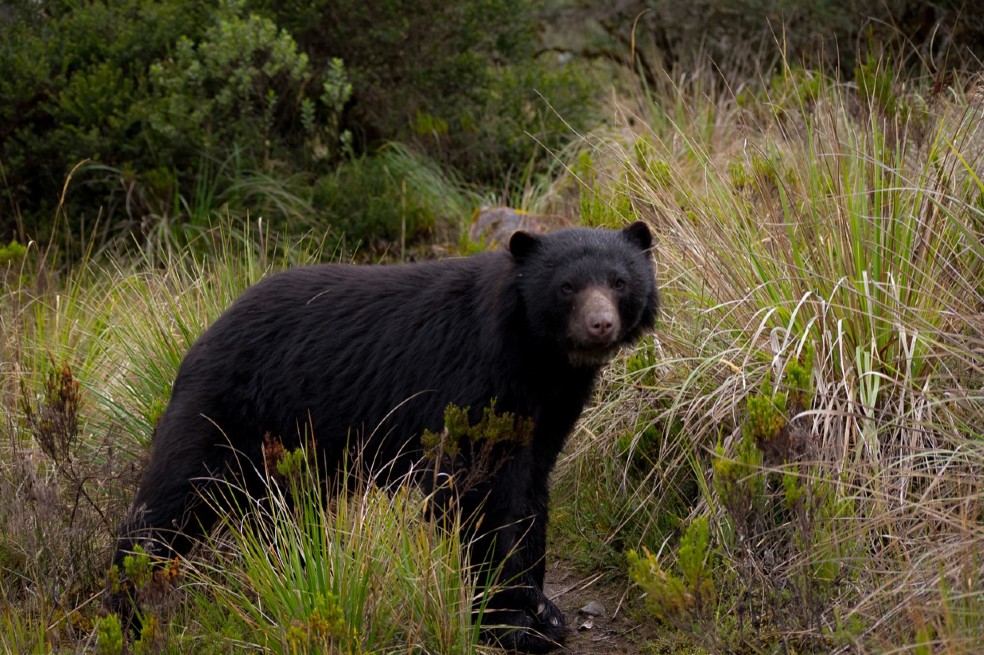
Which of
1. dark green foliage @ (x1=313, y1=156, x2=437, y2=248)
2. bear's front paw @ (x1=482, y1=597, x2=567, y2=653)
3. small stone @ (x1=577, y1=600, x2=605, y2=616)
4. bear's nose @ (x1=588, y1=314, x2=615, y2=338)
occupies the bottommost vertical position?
small stone @ (x1=577, y1=600, x2=605, y2=616)

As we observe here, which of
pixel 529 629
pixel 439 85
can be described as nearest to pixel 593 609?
pixel 529 629

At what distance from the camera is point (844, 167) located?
5.48m

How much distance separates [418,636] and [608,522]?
1745 millimetres

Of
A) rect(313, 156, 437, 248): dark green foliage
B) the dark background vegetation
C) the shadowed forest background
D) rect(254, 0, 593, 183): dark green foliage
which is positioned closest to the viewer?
the shadowed forest background

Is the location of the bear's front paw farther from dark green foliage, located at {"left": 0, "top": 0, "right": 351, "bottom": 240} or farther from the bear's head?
dark green foliage, located at {"left": 0, "top": 0, "right": 351, "bottom": 240}

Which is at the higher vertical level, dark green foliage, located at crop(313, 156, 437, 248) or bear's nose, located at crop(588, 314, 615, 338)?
bear's nose, located at crop(588, 314, 615, 338)

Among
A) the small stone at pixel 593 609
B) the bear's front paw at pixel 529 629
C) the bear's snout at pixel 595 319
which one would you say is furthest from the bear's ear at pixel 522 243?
the small stone at pixel 593 609

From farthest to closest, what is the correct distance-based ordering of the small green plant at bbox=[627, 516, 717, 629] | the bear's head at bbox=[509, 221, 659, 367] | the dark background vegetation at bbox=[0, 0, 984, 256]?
the dark background vegetation at bbox=[0, 0, 984, 256]
the bear's head at bbox=[509, 221, 659, 367]
the small green plant at bbox=[627, 516, 717, 629]

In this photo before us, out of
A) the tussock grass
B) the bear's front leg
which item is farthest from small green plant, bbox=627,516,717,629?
the bear's front leg

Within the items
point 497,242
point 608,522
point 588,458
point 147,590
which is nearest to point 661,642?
point 608,522

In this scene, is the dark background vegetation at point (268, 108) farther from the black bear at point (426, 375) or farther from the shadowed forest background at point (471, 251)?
the black bear at point (426, 375)

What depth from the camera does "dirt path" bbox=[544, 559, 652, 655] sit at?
4.85m

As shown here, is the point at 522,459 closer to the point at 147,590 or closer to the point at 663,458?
the point at 663,458

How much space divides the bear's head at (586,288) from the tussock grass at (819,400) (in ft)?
1.64
